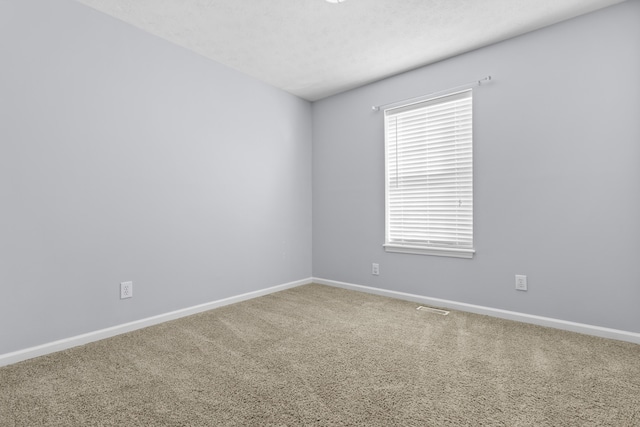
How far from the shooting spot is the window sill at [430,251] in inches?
117

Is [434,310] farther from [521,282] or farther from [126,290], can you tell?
[126,290]

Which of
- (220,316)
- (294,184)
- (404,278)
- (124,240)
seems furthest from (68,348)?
(404,278)

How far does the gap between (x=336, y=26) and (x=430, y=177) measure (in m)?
1.69

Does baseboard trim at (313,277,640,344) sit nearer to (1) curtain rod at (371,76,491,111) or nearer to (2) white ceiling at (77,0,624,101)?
(1) curtain rod at (371,76,491,111)

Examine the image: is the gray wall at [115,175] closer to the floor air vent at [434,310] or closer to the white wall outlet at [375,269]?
the white wall outlet at [375,269]

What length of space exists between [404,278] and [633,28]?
107 inches

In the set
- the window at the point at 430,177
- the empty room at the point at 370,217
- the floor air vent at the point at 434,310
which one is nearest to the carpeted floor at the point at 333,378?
the empty room at the point at 370,217

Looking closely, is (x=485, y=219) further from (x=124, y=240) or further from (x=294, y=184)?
(x=124, y=240)

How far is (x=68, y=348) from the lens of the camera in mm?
2191

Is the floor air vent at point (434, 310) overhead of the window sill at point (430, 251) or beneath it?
beneath

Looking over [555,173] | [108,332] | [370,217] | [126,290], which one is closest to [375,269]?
[370,217]

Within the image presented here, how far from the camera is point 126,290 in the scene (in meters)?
2.51

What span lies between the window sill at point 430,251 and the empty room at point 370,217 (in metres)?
0.03

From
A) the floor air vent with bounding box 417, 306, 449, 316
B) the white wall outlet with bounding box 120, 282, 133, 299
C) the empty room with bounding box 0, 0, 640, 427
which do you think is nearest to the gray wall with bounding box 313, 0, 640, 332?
the empty room with bounding box 0, 0, 640, 427
